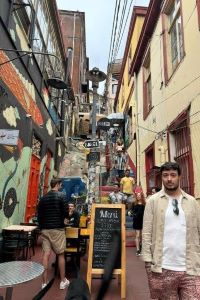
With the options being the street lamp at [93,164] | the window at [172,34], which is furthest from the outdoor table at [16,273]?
the window at [172,34]

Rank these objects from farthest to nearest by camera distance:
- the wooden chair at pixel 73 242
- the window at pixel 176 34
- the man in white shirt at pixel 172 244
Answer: the window at pixel 176 34, the wooden chair at pixel 73 242, the man in white shirt at pixel 172 244

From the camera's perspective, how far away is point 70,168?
2050 centimetres

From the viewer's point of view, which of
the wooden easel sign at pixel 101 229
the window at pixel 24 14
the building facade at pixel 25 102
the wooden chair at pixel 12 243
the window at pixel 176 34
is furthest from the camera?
the window at pixel 176 34

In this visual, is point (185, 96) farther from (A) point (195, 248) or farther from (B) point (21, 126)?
(A) point (195, 248)

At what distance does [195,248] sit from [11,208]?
20.6ft

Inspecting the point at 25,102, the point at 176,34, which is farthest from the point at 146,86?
the point at 25,102

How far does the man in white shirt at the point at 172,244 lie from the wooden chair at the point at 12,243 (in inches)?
195

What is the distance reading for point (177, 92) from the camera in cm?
848

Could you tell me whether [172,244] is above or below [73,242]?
above

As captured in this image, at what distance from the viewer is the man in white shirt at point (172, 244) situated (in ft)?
8.20

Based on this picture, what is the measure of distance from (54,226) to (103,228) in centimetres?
91

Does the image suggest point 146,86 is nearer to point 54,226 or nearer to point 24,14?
point 24,14

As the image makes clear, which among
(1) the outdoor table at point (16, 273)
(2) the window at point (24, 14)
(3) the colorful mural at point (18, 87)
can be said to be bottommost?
(1) the outdoor table at point (16, 273)

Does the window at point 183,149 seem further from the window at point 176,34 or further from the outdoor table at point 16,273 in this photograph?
the outdoor table at point 16,273
